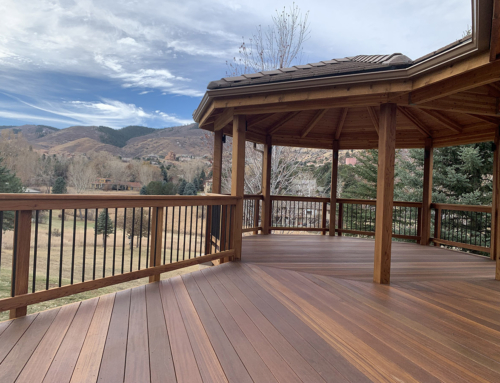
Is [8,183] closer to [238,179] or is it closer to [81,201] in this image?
[238,179]

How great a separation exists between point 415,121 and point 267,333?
5.35 meters

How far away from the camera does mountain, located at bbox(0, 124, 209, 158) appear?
23.3 m

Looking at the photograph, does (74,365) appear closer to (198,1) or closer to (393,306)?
(393,306)

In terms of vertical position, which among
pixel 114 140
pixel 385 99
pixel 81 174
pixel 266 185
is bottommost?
pixel 266 185

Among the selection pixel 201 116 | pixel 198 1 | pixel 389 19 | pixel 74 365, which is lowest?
pixel 74 365

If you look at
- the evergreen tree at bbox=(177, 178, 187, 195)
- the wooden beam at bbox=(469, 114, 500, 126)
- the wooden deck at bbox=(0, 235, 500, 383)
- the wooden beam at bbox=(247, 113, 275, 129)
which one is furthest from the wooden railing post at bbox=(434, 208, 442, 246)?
the evergreen tree at bbox=(177, 178, 187, 195)

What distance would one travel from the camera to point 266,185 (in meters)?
7.30

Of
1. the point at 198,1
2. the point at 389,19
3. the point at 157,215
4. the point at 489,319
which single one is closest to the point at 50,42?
the point at 198,1

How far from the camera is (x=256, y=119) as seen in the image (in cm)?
613

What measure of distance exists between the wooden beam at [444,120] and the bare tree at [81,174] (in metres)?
19.9

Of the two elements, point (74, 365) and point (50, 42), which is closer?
point (74, 365)

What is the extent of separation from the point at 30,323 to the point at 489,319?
3920mm

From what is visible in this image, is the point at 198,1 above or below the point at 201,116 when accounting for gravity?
above

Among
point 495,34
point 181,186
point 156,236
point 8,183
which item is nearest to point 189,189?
point 181,186
